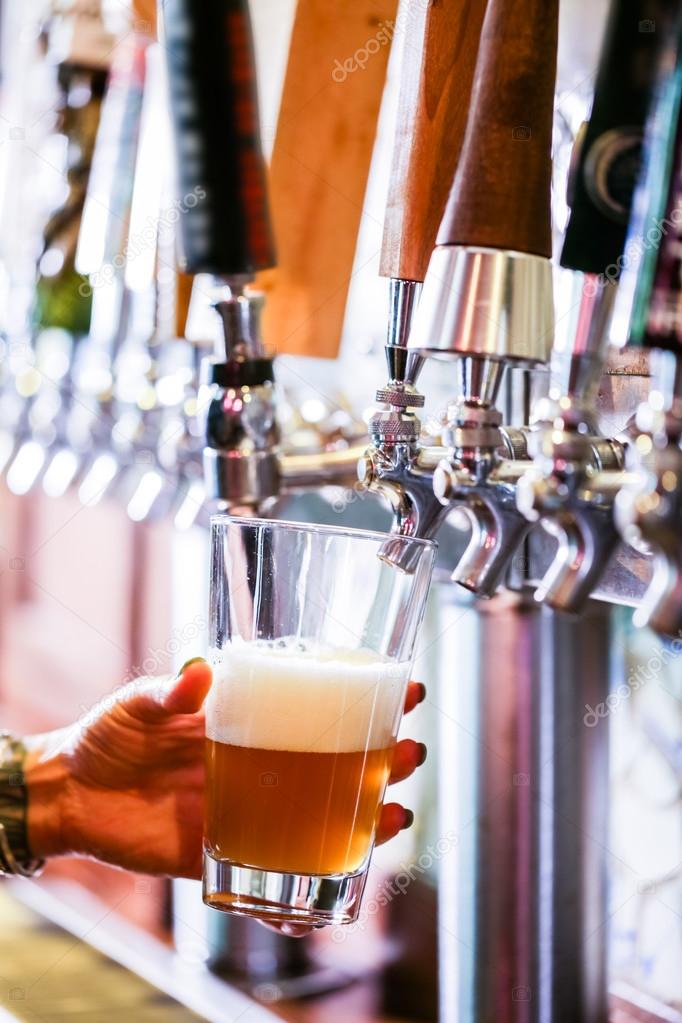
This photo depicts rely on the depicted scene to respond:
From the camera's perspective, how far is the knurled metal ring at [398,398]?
0.86 m

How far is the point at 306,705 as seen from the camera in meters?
0.84

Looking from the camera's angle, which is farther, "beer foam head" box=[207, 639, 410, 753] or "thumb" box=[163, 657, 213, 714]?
"thumb" box=[163, 657, 213, 714]

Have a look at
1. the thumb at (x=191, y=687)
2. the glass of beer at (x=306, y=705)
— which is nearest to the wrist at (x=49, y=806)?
the thumb at (x=191, y=687)

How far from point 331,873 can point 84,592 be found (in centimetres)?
191

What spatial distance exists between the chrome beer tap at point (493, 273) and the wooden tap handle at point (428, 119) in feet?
0.21

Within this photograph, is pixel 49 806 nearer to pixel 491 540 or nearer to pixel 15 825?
pixel 15 825

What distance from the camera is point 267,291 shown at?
1.24 meters

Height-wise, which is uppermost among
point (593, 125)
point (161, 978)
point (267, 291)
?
point (593, 125)

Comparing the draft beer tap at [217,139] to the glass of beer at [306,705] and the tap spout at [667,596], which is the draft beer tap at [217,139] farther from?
the tap spout at [667,596]

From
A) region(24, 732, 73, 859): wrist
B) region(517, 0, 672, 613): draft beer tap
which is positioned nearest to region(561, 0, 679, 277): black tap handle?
region(517, 0, 672, 613): draft beer tap

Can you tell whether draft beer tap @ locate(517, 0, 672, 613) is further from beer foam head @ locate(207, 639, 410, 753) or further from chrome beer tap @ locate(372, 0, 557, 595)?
beer foam head @ locate(207, 639, 410, 753)

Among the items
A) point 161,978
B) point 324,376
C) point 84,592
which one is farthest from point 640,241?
point 84,592

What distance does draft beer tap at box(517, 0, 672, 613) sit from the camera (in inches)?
26.5

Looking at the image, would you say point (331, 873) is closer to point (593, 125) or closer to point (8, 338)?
point (593, 125)
